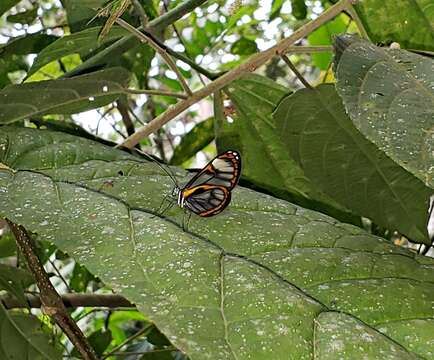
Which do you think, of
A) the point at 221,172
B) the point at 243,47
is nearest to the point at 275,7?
the point at 243,47

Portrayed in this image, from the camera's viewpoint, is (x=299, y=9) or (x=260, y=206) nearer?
(x=260, y=206)

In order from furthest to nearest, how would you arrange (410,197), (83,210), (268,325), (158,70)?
(158,70), (410,197), (83,210), (268,325)

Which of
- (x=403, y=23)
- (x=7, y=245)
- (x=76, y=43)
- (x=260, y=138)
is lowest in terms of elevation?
(x=7, y=245)

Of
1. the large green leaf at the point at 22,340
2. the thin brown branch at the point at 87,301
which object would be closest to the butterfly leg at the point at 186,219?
the large green leaf at the point at 22,340

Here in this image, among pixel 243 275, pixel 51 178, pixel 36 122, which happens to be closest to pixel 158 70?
pixel 36 122

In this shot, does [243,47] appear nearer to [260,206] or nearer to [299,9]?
[299,9]

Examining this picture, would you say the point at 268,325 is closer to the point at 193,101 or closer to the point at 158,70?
the point at 193,101

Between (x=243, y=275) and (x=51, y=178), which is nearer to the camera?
(x=243, y=275)

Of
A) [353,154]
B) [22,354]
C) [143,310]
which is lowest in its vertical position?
[22,354]
